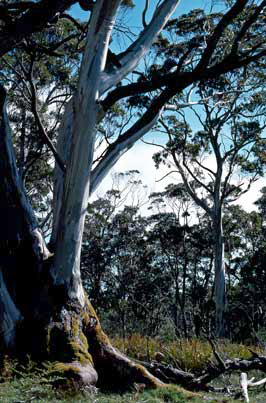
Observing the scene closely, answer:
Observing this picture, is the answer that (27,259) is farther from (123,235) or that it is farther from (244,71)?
(123,235)

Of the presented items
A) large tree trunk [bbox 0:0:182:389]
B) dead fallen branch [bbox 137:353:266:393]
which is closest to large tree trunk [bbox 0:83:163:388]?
large tree trunk [bbox 0:0:182:389]

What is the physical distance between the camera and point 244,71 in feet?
49.6

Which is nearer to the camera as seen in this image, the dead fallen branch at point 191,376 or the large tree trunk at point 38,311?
the large tree trunk at point 38,311

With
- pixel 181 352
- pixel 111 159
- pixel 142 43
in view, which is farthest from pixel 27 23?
pixel 181 352

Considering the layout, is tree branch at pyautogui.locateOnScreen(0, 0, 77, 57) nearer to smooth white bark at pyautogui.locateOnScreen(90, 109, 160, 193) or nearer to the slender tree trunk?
smooth white bark at pyautogui.locateOnScreen(90, 109, 160, 193)

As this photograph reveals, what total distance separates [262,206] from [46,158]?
41.2 ft

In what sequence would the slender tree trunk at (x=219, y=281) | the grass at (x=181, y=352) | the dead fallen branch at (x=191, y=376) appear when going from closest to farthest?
1. the dead fallen branch at (x=191, y=376)
2. the grass at (x=181, y=352)
3. the slender tree trunk at (x=219, y=281)

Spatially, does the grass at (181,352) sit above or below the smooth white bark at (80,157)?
below

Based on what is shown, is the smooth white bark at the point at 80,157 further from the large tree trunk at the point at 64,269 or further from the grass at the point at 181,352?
the grass at the point at 181,352

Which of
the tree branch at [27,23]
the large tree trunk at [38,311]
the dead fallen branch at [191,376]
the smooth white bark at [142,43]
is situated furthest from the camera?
the smooth white bark at [142,43]

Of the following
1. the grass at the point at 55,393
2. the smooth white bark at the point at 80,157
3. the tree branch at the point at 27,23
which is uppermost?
the tree branch at the point at 27,23

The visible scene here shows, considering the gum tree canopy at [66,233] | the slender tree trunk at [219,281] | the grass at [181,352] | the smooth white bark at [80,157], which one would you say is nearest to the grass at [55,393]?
the gum tree canopy at [66,233]

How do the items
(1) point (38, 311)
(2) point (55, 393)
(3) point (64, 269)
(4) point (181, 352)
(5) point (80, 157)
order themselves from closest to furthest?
1. (2) point (55, 393)
2. (1) point (38, 311)
3. (3) point (64, 269)
4. (5) point (80, 157)
5. (4) point (181, 352)

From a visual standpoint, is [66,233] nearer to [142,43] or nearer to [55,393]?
[55,393]
